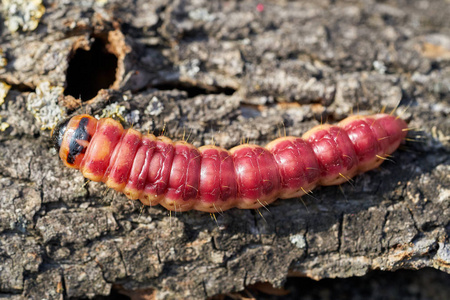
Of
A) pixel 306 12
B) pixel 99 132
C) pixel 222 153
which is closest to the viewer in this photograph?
pixel 99 132

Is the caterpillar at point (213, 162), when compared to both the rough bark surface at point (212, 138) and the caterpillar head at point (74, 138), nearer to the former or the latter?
the caterpillar head at point (74, 138)

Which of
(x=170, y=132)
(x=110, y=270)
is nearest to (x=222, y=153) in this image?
(x=170, y=132)

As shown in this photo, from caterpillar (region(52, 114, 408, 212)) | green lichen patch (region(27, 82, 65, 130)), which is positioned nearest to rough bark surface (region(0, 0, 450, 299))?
green lichen patch (region(27, 82, 65, 130))

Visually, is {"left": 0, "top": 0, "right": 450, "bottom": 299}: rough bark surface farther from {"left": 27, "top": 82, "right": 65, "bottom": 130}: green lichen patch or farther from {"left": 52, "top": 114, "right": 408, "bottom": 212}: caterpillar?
{"left": 52, "top": 114, "right": 408, "bottom": 212}: caterpillar

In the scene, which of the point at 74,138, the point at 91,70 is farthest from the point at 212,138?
the point at 91,70

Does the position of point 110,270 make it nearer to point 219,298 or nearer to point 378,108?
point 219,298

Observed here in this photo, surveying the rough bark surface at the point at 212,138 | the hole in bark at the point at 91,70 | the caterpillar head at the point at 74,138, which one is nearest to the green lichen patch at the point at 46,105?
the rough bark surface at the point at 212,138
